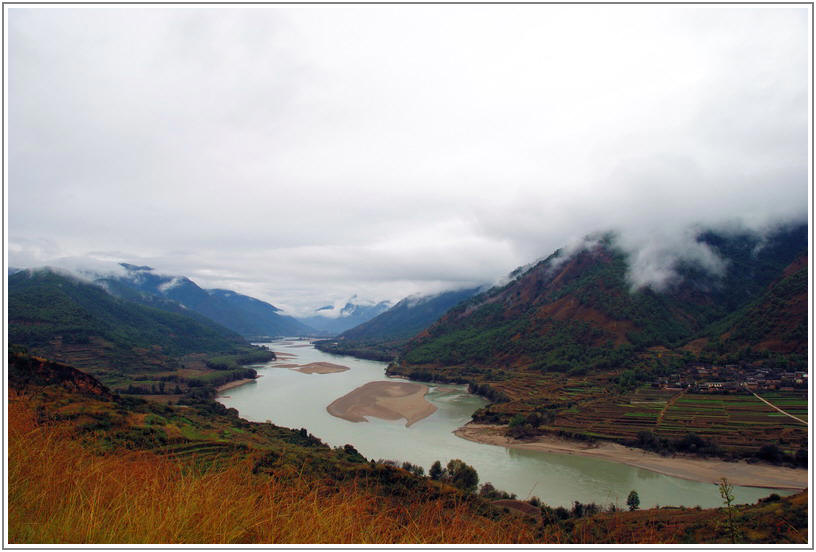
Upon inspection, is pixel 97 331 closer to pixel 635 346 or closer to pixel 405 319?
pixel 635 346

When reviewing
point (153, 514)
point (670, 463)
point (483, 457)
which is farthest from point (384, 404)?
point (153, 514)

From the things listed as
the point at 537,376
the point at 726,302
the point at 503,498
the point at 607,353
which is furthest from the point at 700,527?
the point at 726,302

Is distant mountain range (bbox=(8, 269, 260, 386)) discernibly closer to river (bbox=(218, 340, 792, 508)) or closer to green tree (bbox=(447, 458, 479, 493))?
river (bbox=(218, 340, 792, 508))

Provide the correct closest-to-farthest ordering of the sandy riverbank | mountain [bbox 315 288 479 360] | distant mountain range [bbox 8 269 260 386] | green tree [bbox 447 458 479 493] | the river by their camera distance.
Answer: green tree [bbox 447 458 479 493] → the river → the sandy riverbank → distant mountain range [bbox 8 269 260 386] → mountain [bbox 315 288 479 360]

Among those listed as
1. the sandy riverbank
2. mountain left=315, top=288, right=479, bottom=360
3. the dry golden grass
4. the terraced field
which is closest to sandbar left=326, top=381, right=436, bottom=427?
the sandy riverbank

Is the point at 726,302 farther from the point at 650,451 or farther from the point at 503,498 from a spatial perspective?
the point at 503,498
